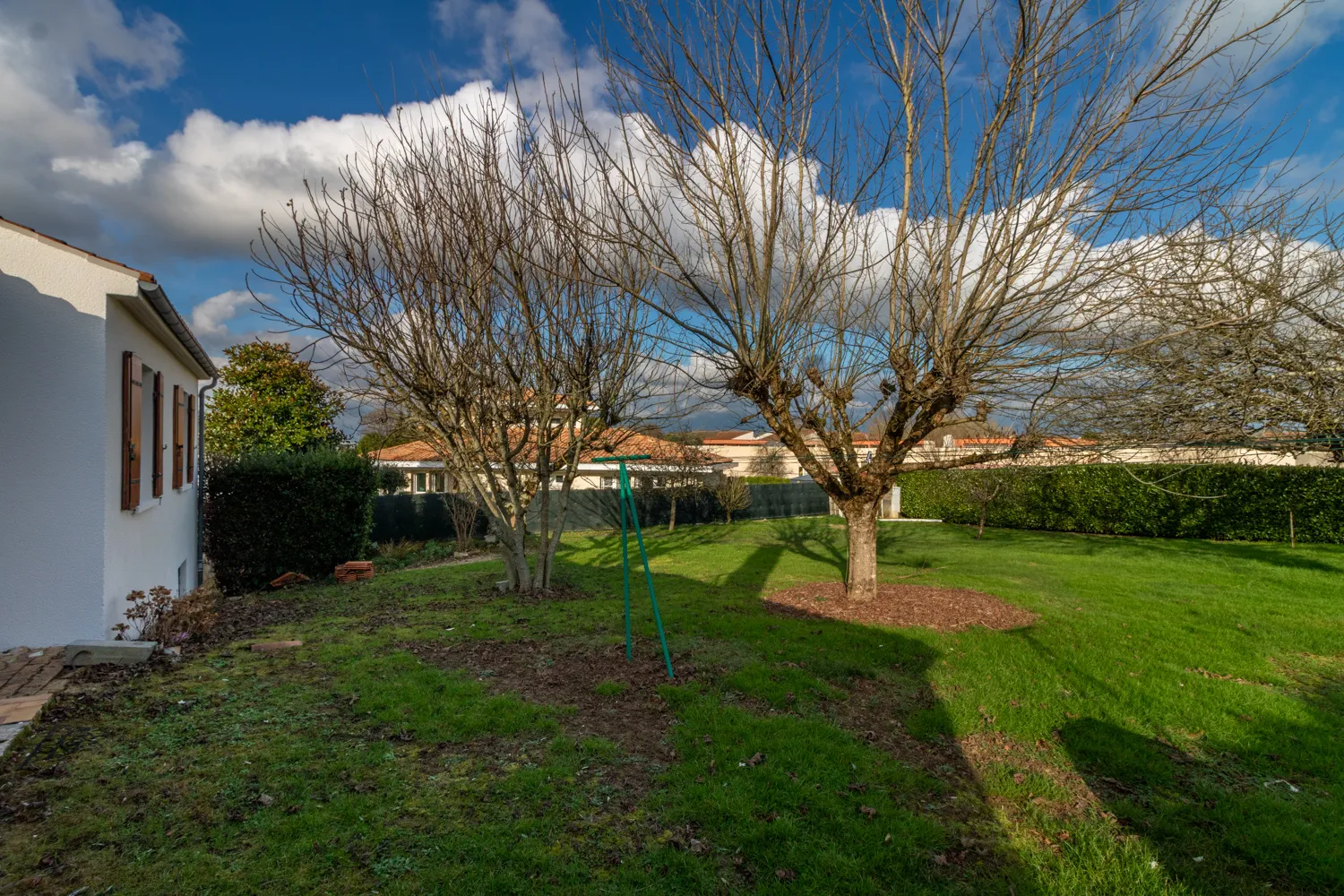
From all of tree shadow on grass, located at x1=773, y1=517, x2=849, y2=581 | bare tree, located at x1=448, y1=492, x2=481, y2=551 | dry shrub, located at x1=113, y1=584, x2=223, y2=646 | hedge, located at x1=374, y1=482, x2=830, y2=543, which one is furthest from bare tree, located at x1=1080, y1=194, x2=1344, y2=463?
bare tree, located at x1=448, y1=492, x2=481, y2=551

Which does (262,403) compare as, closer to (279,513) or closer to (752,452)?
(279,513)

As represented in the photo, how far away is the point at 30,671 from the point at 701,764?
4646mm

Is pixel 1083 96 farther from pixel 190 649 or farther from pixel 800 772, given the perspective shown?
pixel 190 649

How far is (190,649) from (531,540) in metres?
9.98

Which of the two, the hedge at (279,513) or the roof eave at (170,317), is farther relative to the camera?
the hedge at (279,513)

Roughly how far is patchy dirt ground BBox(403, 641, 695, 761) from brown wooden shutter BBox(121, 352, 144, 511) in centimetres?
267

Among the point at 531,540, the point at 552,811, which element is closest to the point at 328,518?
the point at 531,540

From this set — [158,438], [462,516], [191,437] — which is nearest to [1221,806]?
[158,438]

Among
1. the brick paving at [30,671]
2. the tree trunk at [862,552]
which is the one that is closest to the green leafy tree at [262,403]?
the brick paving at [30,671]

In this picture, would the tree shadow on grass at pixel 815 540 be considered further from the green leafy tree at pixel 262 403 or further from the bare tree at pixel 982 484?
the green leafy tree at pixel 262 403

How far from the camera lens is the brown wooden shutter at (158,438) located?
23.8 ft

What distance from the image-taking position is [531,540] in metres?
16.1

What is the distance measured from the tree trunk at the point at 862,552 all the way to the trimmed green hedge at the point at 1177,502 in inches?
228

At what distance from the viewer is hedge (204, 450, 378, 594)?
452 inches
